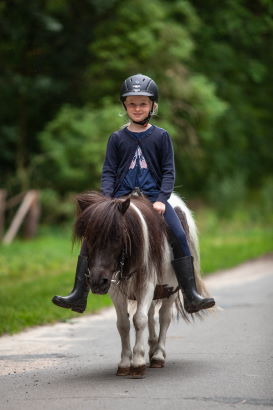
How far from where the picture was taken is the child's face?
8.35 m

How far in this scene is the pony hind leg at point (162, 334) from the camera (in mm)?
8406

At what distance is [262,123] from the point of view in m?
37.0

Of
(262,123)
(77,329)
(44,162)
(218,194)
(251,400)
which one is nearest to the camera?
(251,400)

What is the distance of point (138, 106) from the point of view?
8.35 meters

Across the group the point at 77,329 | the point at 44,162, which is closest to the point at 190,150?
the point at 44,162

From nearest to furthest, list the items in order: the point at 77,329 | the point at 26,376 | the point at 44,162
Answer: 1. the point at 26,376
2. the point at 77,329
3. the point at 44,162

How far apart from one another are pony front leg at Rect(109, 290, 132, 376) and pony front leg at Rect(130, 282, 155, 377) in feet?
0.50

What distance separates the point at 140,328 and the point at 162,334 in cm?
84

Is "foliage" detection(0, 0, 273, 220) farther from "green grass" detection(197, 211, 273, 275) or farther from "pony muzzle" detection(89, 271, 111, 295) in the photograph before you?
"pony muzzle" detection(89, 271, 111, 295)

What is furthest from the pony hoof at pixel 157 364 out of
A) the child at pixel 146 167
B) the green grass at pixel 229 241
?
the green grass at pixel 229 241

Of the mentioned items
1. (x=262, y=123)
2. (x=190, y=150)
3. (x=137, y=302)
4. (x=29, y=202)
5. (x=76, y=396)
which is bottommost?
(x=76, y=396)

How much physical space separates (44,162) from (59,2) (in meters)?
5.02

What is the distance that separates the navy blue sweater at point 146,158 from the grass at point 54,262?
338 centimetres

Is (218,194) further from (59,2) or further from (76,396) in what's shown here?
(76,396)
